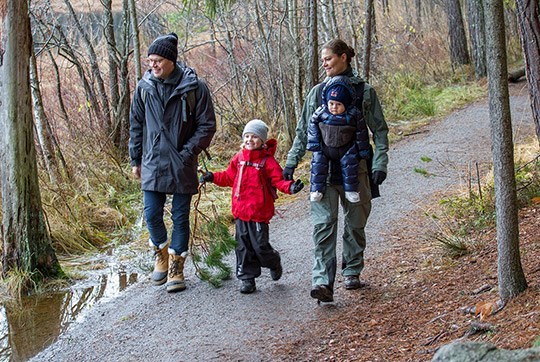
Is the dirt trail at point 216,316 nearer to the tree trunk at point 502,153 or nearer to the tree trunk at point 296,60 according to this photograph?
the tree trunk at point 502,153

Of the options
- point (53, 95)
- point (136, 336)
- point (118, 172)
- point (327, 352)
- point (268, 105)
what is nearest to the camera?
point (327, 352)

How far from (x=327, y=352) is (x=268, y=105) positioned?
878 centimetres

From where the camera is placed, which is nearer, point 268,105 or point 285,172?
point 285,172

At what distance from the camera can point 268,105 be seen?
13.2 meters

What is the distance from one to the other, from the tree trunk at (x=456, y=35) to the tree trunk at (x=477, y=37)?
1.39 feet

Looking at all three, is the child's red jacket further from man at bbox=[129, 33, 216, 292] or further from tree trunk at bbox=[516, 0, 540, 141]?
tree trunk at bbox=[516, 0, 540, 141]

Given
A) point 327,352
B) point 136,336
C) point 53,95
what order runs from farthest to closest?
point 53,95, point 136,336, point 327,352

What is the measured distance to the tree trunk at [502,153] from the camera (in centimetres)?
416

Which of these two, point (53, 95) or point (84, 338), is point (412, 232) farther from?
point (53, 95)

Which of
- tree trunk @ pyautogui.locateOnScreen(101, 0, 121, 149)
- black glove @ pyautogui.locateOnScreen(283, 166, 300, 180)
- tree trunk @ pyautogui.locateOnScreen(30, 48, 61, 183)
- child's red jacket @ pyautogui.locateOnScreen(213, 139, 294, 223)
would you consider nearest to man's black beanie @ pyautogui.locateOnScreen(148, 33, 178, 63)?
child's red jacket @ pyautogui.locateOnScreen(213, 139, 294, 223)

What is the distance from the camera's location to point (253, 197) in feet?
20.1

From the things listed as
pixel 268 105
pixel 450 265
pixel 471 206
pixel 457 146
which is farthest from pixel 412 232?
pixel 268 105

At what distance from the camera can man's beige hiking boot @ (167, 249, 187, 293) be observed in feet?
21.4

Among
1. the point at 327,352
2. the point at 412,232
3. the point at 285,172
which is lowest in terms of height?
the point at 327,352
